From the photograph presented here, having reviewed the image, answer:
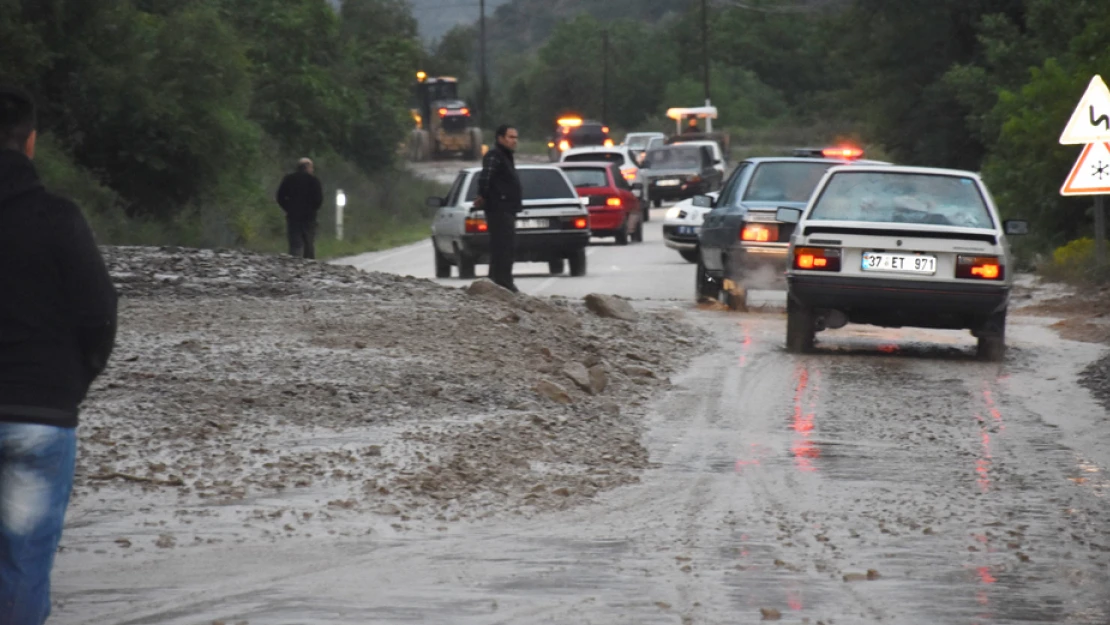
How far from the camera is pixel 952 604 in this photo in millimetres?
6207

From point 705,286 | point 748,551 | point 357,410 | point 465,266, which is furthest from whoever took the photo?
point 465,266

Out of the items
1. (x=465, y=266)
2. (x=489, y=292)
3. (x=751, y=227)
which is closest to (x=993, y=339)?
(x=751, y=227)

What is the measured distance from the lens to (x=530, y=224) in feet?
81.6

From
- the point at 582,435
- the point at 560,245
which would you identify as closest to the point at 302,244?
the point at 560,245

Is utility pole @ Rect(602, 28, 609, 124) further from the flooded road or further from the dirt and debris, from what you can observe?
the flooded road

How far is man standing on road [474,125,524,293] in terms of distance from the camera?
1795cm

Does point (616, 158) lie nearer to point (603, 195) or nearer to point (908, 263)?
point (603, 195)

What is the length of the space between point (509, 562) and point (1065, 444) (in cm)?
426

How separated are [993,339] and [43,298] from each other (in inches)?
423

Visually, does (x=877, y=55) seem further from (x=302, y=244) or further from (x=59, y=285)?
(x=59, y=285)

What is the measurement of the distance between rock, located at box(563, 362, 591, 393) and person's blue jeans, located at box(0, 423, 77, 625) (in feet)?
23.6

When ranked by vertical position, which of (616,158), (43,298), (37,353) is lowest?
(616,158)

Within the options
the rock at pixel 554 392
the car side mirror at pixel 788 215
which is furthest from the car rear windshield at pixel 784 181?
the rock at pixel 554 392

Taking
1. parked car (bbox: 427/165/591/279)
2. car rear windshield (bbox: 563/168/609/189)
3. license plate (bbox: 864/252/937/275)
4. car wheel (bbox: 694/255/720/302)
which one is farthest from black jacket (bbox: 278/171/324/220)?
license plate (bbox: 864/252/937/275)
